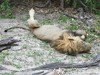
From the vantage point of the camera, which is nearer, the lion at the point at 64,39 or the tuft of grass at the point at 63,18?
the lion at the point at 64,39

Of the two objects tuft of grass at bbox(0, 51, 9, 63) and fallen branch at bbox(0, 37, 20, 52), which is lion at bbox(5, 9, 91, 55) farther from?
tuft of grass at bbox(0, 51, 9, 63)

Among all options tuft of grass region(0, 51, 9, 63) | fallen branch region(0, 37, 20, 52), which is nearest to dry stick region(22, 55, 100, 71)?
tuft of grass region(0, 51, 9, 63)

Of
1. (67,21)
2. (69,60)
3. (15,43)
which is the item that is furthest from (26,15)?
(69,60)

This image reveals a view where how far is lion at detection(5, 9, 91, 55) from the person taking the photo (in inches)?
258

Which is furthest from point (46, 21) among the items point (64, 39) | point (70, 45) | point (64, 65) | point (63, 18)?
point (64, 65)

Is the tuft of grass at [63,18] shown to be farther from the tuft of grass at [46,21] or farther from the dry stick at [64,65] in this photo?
the dry stick at [64,65]

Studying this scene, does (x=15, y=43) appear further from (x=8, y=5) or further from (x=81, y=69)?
(x=8, y=5)

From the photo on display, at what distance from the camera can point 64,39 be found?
6645 millimetres

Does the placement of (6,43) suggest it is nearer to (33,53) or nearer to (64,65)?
(33,53)

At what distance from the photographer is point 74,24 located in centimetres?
807

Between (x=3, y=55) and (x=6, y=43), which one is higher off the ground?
(x=6, y=43)

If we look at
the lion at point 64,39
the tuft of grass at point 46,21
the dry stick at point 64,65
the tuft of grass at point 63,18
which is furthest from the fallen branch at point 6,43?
the tuft of grass at point 63,18

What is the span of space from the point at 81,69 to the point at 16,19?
2.84 meters

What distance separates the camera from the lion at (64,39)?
655cm
